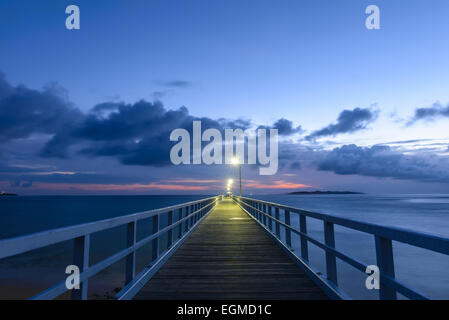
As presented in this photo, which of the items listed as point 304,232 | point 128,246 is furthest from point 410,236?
point 128,246

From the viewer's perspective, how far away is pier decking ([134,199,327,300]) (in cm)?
427

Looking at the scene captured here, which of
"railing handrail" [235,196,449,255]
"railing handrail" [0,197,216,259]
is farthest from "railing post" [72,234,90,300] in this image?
"railing handrail" [235,196,449,255]

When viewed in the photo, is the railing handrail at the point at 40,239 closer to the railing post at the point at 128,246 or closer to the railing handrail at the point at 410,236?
the railing post at the point at 128,246

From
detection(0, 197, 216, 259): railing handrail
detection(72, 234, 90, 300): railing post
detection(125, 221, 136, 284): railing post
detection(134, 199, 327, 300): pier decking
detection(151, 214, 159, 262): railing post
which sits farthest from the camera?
detection(151, 214, 159, 262): railing post

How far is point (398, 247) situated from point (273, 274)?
29.6 metres

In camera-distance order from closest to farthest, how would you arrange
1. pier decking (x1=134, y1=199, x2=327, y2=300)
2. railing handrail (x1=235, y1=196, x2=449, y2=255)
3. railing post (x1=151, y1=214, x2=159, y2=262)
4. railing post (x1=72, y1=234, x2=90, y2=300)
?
railing handrail (x1=235, y1=196, x2=449, y2=255)
railing post (x1=72, y1=234, x2=90, y2=300)
pier decking (x1=134, y1=199, x2=327, y2=300)
railing post (x1=151, y1=214, x2=159, y2=262)

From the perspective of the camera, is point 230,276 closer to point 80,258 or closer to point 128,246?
point 128,246

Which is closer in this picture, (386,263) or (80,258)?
(80,258)

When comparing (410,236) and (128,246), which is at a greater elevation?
(410,236)

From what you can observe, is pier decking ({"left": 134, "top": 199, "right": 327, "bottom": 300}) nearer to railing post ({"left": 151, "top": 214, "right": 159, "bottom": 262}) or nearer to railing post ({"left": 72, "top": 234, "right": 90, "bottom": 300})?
railing post ({"left": 151, "top": 214, "right": 159, "bottom": 262})

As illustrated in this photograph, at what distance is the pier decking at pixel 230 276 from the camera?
4273 mm

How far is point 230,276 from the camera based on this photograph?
5.21 m

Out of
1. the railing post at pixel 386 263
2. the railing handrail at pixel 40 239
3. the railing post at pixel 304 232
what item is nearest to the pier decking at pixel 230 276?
the railing post at pixel 304 232
